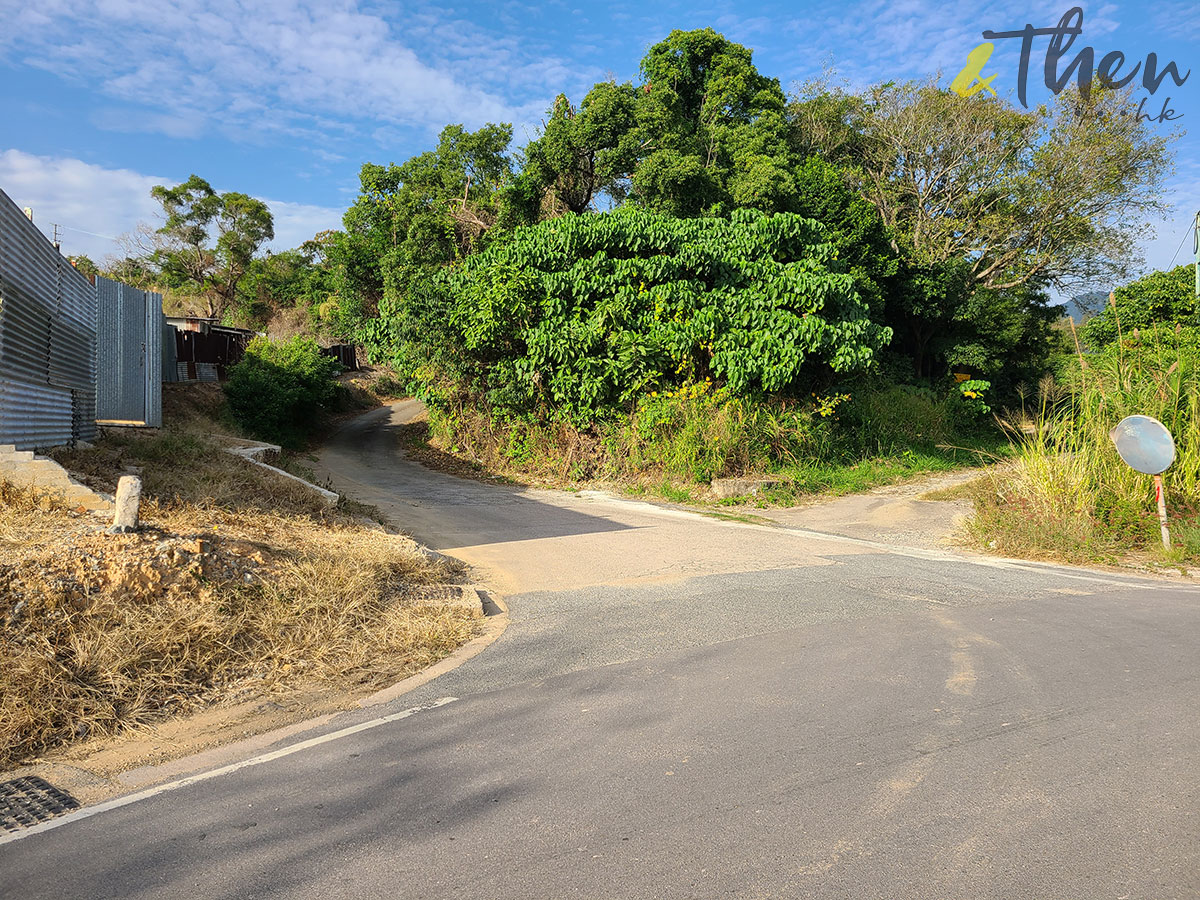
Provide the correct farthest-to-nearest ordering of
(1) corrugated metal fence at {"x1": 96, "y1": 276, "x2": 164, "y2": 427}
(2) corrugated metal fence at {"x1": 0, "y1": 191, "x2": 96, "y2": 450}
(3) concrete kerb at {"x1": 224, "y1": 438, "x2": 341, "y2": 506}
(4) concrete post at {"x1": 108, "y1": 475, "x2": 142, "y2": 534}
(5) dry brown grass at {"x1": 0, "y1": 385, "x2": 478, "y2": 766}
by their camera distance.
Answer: (1) corrugated metal fence at {"x1": 96, "y1": 276, "x2": 164, "y2": 427}, (3) concrete kerb at {"x1": 224, "y1": 438, "x2": 341, "y2": 506}, (2) corrugated metal fence at {"x1": 0, "y1": 191, "x2": 96, "y2": 450}, (4) concrete post at {"x1": 108, "y1": 475, "x2": 142, "y2": 534}, (5) dry brown grass at {"x1": 0, "y1": 385, "x2": 478, "y2": 766}

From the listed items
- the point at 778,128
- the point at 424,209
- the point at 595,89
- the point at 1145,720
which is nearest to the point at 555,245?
the point at 595,89

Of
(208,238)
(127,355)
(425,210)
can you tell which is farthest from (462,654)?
(208,238)

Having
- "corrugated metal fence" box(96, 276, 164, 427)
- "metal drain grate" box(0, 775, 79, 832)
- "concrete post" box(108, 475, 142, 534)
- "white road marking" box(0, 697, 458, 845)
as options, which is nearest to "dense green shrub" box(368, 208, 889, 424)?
"corrugated metal fence" box(96, 276, 164, 427)

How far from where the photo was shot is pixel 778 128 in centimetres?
2402

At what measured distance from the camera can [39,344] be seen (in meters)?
9.70

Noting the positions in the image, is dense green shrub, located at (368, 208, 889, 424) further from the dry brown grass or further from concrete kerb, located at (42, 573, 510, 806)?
concrete kerb, located at (42, 573, 510, 806)

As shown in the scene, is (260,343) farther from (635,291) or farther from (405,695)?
(405,695)

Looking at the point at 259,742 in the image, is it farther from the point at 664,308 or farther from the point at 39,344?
the point at 664,308

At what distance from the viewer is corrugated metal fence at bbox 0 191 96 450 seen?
8.33 meters

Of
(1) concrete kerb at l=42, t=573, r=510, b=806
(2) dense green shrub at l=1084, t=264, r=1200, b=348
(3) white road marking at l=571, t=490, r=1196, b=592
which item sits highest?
(2) dense green shrub at l=1084, t=264, r=1200, b=348

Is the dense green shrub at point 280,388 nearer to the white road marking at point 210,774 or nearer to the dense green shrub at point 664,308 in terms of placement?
the dense green shrub at point 664,308

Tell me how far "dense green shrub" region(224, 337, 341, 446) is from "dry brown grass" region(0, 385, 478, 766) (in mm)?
17991

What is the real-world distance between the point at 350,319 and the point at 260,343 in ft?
10.3

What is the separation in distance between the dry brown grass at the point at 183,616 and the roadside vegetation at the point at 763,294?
8.10 meters
